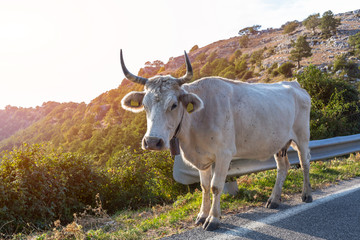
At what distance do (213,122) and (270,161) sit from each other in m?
2.38

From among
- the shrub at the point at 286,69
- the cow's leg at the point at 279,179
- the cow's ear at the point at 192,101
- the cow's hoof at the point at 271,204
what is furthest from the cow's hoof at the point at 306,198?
the shrub at the point at 286,69

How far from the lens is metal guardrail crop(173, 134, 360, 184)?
5.50 m

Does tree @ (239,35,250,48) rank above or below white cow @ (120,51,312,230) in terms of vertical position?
above

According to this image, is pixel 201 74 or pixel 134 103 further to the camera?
pixel 201 74

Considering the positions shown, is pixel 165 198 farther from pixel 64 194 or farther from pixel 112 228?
pixel 112 228

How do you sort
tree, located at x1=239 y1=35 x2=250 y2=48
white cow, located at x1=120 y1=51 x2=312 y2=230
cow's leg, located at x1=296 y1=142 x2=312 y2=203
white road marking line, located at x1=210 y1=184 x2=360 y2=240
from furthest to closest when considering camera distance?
tree, located at x1=239 y1=35 x2=250 y2=48, cow's leg, located at x1=296 y1=142 x2=312 y2=203, white cow, located at x1=120 y1=51 x2=312 y2=230, white road marking line, located at x1=210 y1=184 x2=360 y2=240

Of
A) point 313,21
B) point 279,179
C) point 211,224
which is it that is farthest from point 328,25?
point 211,224

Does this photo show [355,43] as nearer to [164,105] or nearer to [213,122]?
[213,122]

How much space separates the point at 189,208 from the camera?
481 centimetres

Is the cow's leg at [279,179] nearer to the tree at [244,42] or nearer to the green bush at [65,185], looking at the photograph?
the green bush at [65,185]

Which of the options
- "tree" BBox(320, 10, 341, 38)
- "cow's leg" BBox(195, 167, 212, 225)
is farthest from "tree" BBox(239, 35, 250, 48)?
"cow's leg" BBox(195, 167, 212, 225)

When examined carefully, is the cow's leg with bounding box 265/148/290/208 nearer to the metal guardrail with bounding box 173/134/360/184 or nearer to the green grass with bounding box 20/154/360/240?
the green grass with bounding box 20/154/360/240

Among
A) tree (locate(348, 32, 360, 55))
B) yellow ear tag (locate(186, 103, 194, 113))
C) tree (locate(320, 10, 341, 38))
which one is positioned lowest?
yellow ear tag (locate(186, 103, 194, 113))

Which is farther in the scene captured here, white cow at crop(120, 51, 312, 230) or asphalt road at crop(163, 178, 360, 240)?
white cow at crop(120, 51, 312, 230)
